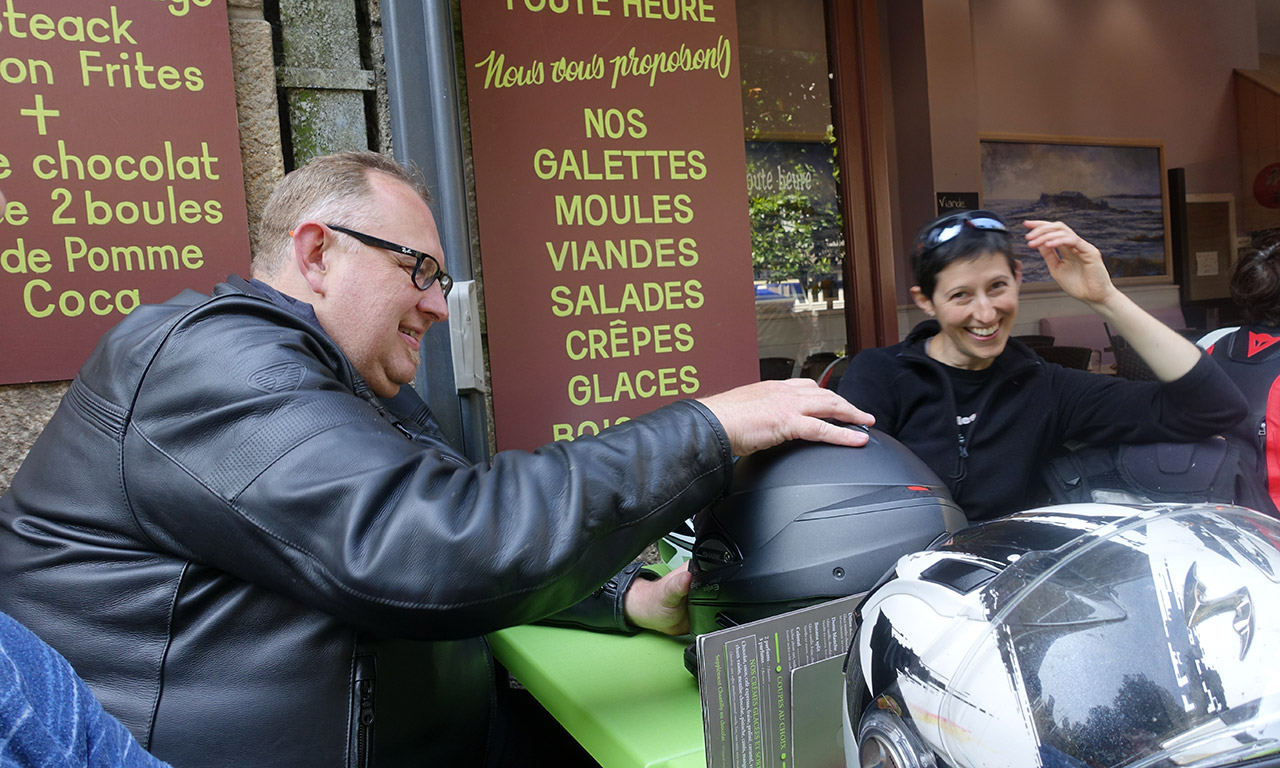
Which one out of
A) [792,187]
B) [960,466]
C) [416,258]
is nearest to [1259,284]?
[960,466]

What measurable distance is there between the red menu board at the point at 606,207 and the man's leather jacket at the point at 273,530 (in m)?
1.41

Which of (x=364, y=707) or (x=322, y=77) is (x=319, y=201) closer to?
(x=364, y=707)

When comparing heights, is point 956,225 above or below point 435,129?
below

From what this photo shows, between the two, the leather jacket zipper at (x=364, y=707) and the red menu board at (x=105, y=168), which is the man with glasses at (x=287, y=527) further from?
the red menu board at (x=105, y=168)

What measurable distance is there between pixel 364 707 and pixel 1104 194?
7980 mm

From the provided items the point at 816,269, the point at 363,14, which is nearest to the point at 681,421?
Answer: the point at 363,14

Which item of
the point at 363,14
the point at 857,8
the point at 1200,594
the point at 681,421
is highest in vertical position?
the point at 857,8

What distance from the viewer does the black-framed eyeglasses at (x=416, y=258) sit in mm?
1454

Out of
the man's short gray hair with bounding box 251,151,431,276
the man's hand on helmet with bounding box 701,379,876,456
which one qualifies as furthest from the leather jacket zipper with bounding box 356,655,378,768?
the man's short gray hair with bounding box 251,151,431,276

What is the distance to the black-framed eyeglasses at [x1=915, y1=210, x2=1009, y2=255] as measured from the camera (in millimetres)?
1857

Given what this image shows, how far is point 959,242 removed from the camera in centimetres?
185

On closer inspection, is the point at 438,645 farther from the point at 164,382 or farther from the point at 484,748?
the point at 164,382

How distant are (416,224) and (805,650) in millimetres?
968

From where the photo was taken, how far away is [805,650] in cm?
104
